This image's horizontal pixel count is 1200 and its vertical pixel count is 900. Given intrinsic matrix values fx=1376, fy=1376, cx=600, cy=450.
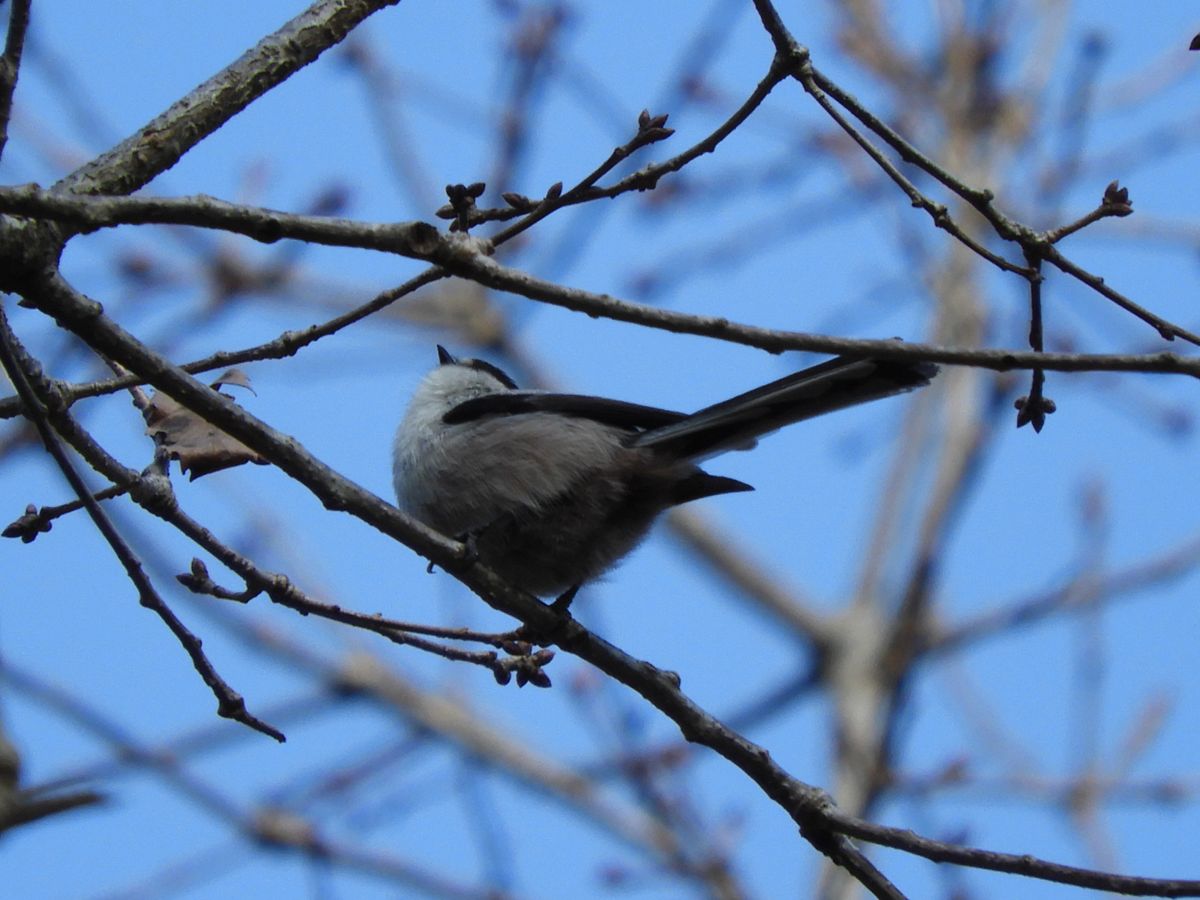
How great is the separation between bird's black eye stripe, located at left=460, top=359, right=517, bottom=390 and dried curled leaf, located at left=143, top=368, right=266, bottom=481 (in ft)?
6.90

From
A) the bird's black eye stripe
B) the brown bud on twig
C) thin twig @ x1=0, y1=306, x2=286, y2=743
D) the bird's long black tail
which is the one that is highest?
the bird's black eye stripe

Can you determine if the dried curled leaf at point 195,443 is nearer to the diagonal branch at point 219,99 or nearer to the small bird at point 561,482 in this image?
the diagonal branch at point 219,99

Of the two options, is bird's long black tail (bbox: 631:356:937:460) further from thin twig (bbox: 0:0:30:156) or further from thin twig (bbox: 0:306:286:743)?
thin twig (bbox: 0:0:30:156)

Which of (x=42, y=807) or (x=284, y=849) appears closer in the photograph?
(x=42, y=807)

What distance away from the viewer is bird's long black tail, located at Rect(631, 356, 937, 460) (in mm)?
3051

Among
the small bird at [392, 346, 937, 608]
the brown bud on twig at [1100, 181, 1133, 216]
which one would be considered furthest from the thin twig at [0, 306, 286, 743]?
the brown bud on twig at [1100, 181, 1133, 216]

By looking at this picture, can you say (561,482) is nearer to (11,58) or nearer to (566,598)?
(566,598)

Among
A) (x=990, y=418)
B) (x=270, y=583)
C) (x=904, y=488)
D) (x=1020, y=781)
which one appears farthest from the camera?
(x=904, y=488)

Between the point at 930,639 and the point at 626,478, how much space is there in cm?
660

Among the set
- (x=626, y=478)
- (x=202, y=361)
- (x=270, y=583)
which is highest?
(x=626, y=478)

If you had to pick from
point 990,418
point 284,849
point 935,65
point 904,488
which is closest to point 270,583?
point 284,849

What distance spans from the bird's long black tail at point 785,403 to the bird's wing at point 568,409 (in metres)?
0.05

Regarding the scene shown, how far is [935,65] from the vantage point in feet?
38.3

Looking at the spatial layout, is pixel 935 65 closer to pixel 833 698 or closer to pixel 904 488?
pixel 904 488
